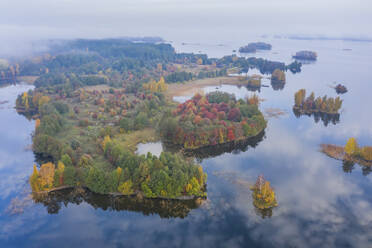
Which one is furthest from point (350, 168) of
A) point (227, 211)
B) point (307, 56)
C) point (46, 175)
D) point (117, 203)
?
point (307, 56)

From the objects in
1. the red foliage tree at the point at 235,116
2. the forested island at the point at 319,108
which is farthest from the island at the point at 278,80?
the red foliage tree at the point at 235,116

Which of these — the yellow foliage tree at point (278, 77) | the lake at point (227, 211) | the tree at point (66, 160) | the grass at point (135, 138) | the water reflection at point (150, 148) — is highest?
the yellow foliage tree at point (278, 77)

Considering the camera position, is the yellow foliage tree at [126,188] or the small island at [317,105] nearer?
the yellow foliage tree at [126,188]

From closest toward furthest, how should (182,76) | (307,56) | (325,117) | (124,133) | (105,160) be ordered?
1. (105,160)
2. (124,133)
3. (325,117)
4. (182,76)
5. (307,56)

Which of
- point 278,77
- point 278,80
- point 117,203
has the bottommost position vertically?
point 117,203

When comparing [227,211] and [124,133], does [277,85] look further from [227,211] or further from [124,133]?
[227,211]

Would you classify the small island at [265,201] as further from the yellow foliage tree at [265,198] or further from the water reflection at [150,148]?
the water reflection at [150,148]
